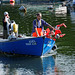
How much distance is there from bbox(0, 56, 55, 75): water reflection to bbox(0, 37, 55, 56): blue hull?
412mm

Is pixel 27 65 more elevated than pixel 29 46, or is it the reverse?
pixel 29 46

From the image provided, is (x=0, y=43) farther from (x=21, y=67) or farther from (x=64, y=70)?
(x=64, y=70)

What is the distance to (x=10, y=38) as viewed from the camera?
776 inches

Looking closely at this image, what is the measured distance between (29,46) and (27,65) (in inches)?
60.1

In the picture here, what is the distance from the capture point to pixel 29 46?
19297 millimetres

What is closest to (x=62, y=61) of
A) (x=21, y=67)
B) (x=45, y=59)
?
(x=45, y=59)

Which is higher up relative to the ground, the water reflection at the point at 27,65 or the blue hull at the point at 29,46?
the blue hull at the point at 29,46

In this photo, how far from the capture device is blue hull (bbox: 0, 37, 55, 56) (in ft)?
62.3

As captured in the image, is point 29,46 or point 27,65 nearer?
point 27,65

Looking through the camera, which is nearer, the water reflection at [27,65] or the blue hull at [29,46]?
the water reflection at [27,65]

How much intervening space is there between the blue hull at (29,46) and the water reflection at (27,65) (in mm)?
412

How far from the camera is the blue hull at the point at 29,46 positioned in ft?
62.3

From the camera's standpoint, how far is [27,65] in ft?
59.5

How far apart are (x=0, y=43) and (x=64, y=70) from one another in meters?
5.37
